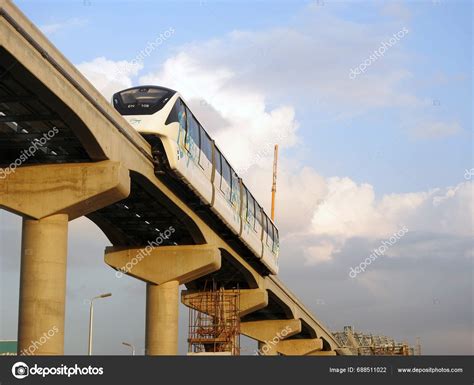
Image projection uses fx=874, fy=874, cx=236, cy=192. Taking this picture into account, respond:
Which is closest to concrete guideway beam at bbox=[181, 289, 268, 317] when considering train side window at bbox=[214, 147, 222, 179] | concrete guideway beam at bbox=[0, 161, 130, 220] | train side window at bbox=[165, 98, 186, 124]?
train side window at bbox=[214, 147, 222, 179]

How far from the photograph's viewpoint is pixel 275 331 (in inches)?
3174

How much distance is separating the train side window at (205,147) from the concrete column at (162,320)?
8.66m

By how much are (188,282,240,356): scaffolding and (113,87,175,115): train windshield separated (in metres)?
22.0

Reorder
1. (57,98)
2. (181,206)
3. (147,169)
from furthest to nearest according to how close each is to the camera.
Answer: (181,206)
(147,169)
(57,98)

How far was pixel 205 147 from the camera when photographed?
129 feet

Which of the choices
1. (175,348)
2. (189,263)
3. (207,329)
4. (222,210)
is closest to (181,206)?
(222,210)

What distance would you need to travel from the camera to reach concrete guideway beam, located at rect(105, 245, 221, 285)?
4478 cm

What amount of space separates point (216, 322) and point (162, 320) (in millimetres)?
12060

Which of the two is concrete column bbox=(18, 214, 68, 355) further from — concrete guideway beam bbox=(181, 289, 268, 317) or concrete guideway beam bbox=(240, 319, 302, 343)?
concrete guideway beam bbox=(240, 319, 302, 343)

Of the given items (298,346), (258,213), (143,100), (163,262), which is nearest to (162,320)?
(163,262)

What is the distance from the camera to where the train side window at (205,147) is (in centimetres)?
3828

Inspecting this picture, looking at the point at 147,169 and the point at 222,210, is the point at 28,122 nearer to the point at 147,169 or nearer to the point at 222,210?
the point at 147,169
